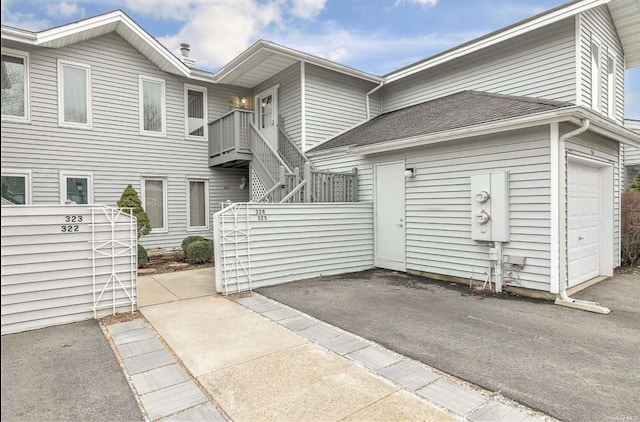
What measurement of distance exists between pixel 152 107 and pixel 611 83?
12.0 meters

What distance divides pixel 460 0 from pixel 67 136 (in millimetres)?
11101

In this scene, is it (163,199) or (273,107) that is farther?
(273,107)

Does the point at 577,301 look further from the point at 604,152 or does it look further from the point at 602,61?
the point at 602,61

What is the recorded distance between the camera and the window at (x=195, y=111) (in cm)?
1146

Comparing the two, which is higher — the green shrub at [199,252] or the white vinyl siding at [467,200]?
the white vinyl siding at [467,200]

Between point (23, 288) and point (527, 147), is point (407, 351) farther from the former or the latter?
point (23, 288)

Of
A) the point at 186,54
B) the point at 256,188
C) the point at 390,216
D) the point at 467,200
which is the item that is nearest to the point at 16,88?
the point at 186,54

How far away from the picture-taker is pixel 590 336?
439 centimetres

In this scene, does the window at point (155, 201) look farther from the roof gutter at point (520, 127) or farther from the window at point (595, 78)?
the window at point (595, 78)

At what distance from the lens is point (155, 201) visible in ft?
35.7

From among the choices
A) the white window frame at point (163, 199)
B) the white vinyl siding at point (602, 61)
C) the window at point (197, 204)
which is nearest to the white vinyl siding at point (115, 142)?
the white window frame at point (163, 199)

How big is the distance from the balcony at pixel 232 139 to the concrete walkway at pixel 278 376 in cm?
608

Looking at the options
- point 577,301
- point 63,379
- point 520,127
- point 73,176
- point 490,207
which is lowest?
point 63,379

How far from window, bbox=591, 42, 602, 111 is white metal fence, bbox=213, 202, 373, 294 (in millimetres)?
5344
